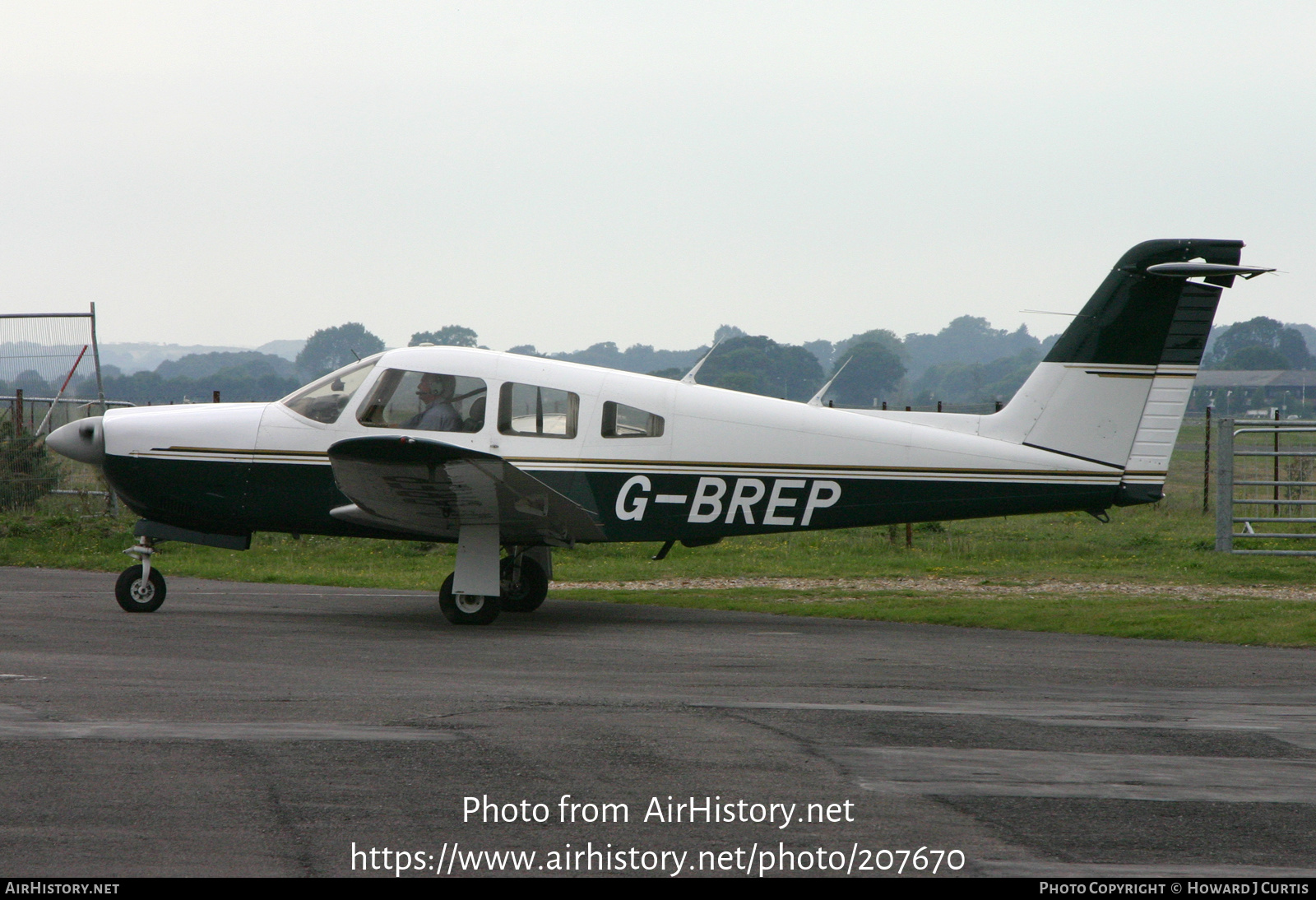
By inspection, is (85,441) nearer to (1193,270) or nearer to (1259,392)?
(1193,270)

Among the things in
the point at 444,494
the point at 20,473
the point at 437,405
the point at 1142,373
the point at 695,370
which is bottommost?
the point at 20,473

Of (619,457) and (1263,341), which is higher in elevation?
(1263,341)

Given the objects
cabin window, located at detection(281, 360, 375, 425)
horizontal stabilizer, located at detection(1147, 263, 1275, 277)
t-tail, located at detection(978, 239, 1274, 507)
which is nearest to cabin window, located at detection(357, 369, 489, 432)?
cabin window, located at detection(281, 360, 375, 425)

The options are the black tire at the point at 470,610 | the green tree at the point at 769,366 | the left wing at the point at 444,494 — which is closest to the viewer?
the left wing at the point at 444,494

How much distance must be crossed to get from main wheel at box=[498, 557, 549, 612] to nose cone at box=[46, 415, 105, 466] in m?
3.96

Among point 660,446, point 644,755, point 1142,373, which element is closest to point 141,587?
point 660,446

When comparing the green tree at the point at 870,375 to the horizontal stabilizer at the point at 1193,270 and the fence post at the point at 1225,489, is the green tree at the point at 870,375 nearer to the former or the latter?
the fence post at the point at 1225,489

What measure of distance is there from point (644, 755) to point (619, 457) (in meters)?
5.50

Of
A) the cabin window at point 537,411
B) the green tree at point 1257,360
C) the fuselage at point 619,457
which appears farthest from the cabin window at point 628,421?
the green tree at point 1257,360

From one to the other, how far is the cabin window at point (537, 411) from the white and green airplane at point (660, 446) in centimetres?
2

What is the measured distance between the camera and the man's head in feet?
36.5

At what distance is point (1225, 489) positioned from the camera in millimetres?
16500

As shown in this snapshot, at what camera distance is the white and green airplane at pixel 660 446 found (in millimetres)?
11172

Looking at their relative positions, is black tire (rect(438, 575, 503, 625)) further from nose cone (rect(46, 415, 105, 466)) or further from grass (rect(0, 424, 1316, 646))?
nose cone (rect(46, 415, 105, 466))
